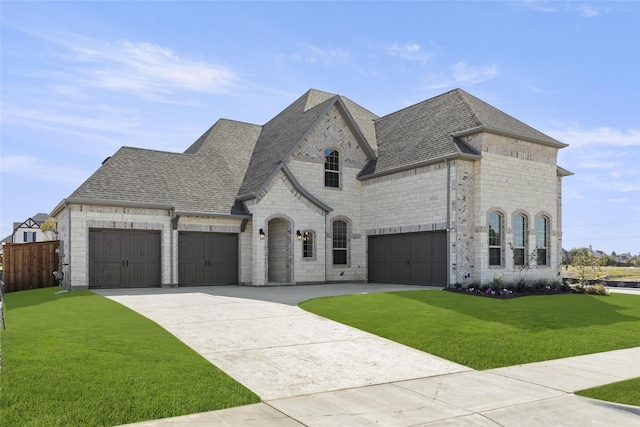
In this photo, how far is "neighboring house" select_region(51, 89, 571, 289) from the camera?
20.9 m

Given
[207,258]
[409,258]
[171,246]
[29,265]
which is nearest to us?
[171,246]

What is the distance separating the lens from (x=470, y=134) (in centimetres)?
2131

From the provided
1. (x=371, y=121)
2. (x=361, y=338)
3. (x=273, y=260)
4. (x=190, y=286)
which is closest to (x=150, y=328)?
(x=361, y=338)

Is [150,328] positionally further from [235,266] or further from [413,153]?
[413,153]

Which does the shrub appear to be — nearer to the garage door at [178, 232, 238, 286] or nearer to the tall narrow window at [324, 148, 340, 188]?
the tall narrow window at [324, 148, 340, 188]

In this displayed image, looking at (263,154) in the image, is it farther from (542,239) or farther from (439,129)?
(542,239)

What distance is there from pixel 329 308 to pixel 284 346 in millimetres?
4344

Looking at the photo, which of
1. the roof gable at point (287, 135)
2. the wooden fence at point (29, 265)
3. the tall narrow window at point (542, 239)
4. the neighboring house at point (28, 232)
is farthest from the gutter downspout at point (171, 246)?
the neighboring house at point (28, 232)

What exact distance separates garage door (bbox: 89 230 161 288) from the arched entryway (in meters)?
5.55

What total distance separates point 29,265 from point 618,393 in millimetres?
23924

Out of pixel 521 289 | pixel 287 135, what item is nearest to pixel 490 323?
pixel 521 289

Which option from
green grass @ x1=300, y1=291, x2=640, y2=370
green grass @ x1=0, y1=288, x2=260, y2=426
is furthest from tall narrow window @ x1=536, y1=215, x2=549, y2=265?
green grass @ x1=0, y1=288, x2=260, y2=426

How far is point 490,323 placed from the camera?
12719mm

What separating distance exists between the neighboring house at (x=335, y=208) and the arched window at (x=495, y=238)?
0.04 meters
